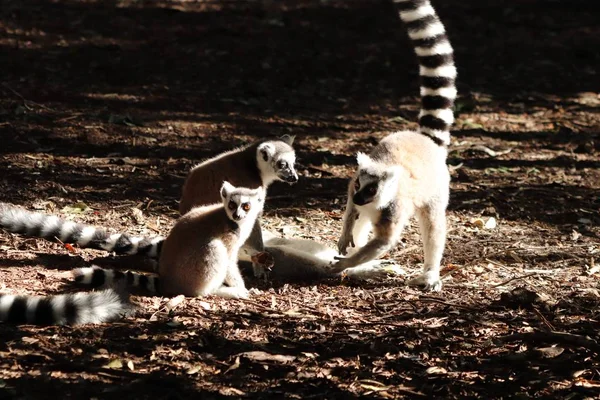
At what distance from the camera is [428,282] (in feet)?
22.7

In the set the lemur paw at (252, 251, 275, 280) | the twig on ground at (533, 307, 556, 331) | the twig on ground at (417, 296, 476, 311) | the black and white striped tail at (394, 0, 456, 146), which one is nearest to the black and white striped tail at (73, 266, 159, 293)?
the lemur paw at (252, 251, 275, 280)

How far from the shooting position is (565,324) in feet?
19.7

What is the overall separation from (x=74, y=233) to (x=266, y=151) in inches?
65.6

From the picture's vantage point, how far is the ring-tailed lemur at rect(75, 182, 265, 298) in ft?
20.2

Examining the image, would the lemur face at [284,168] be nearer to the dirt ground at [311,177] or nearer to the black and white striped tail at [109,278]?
the dirt ground at [311,177]

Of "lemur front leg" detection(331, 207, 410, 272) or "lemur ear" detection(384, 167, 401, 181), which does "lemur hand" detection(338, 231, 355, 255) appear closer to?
"lemur front leg" detection(331, 207, 410, 272)

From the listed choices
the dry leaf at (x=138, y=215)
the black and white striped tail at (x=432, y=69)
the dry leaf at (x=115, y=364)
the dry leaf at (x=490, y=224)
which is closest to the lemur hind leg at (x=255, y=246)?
the dry leaf at (x=138, y=215)

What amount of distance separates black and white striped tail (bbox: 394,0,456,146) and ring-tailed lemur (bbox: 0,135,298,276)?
1.25 metres

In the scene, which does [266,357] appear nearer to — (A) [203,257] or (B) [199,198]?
(A) [203,257]

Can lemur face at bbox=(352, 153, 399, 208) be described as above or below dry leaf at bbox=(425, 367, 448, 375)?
above

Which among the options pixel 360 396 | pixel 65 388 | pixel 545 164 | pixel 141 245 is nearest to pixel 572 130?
pixel 545 164

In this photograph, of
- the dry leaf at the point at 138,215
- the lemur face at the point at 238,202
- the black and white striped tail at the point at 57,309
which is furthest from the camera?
the dry leaf at the point at 138,215

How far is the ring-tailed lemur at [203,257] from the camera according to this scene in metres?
6.17

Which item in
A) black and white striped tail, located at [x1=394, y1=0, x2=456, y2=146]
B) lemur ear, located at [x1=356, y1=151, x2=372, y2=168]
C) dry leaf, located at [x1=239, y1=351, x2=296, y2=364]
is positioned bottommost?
dry leaf, located at [x1=239, y1=351, x2=296, y2=364]
